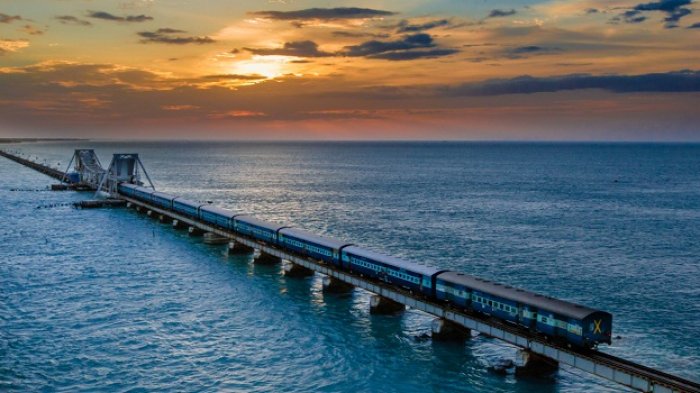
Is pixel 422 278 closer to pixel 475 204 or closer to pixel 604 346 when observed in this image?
pixel 604 346

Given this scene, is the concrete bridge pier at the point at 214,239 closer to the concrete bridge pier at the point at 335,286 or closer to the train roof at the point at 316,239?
the train roof at the point at 316,239

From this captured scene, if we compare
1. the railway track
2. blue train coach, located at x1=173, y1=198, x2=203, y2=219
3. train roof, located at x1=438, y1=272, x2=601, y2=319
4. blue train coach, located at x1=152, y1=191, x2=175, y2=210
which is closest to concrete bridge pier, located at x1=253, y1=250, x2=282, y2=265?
blue train coach, located at x1=173, y1=198, x2=203, y2=219

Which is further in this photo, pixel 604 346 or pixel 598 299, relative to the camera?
pixel 598 299

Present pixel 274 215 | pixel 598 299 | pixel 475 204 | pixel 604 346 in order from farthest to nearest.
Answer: pixel 475 204 → pixel 274 215 → pixel 598 299 → pixel 604 346

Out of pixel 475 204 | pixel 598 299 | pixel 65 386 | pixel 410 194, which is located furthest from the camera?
pixel 410 194

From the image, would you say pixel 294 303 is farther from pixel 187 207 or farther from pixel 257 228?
pixel 187 207

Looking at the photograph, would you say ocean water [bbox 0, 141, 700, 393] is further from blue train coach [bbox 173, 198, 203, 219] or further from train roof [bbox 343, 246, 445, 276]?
train roof [bbox 343, 246, 445, 276]

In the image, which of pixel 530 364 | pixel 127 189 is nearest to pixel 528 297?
pixel 530 364

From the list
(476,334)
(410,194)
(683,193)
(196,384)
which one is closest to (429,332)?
(476,334)
